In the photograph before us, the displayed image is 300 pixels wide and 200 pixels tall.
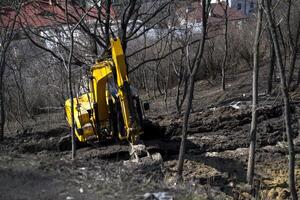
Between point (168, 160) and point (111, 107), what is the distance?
73.0 inches

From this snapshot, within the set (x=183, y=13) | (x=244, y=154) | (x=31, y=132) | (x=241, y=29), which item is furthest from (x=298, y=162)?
(x=241, y=29)

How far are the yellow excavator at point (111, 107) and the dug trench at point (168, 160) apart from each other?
568 mm

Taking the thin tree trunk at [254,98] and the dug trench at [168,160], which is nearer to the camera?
the dug trench at [168,160]

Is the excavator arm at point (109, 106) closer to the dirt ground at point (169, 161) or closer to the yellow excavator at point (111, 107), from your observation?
the yellow excavator at point (111, 107)

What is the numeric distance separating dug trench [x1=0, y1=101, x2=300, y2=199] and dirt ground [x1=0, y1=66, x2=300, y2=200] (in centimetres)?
1

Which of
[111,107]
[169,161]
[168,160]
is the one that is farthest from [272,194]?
[111,107]

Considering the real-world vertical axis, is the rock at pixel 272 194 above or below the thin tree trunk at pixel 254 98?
below

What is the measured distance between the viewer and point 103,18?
56.9 feet

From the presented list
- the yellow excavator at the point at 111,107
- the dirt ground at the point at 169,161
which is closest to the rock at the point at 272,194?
the dirt ground at the point at 169,161

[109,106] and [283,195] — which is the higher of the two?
[109,106]

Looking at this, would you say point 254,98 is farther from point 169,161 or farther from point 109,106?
point 109,106

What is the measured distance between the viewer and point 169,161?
11.6m

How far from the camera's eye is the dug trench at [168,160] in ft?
21.2

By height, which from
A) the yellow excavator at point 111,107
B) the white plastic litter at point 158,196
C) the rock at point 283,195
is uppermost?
the yellow excavator at point 111,107
